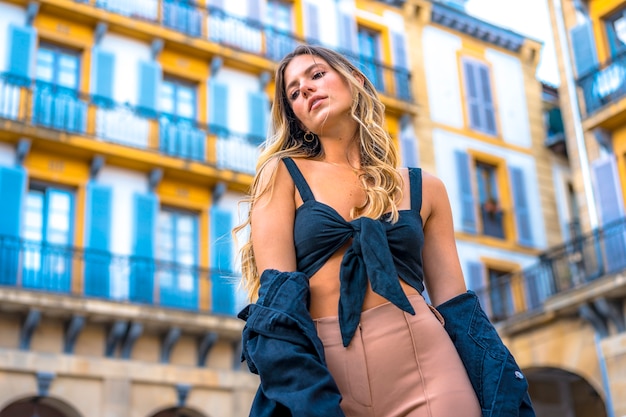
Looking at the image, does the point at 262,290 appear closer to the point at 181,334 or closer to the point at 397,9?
the point at 181,334

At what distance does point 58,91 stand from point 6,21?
5.72 feet

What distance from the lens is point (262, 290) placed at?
246 centimetres

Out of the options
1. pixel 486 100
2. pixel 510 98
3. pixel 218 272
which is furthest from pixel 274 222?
pixel 510 98

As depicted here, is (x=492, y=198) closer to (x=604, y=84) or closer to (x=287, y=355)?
(x=604, y=84)

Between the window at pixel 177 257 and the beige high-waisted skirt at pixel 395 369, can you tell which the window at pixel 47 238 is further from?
the beige high-waisted skirt at pixel 395 369

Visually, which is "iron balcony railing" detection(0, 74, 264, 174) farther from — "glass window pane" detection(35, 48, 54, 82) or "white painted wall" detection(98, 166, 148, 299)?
"white painted wall" detection(98, 166, 148, 299)

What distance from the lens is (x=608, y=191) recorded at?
20250mm

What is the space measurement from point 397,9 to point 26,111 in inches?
447

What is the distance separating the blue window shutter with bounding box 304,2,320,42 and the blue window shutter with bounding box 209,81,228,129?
3430mm

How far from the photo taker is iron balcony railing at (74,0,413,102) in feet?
74.4

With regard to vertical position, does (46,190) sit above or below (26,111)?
below

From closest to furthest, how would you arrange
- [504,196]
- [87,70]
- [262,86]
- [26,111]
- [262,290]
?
[262,290]
[26,111]
[87,70]
[262,86]
[504,196]

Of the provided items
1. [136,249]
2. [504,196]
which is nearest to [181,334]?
[136,249]

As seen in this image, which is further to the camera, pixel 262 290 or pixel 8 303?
pixel 8 303
